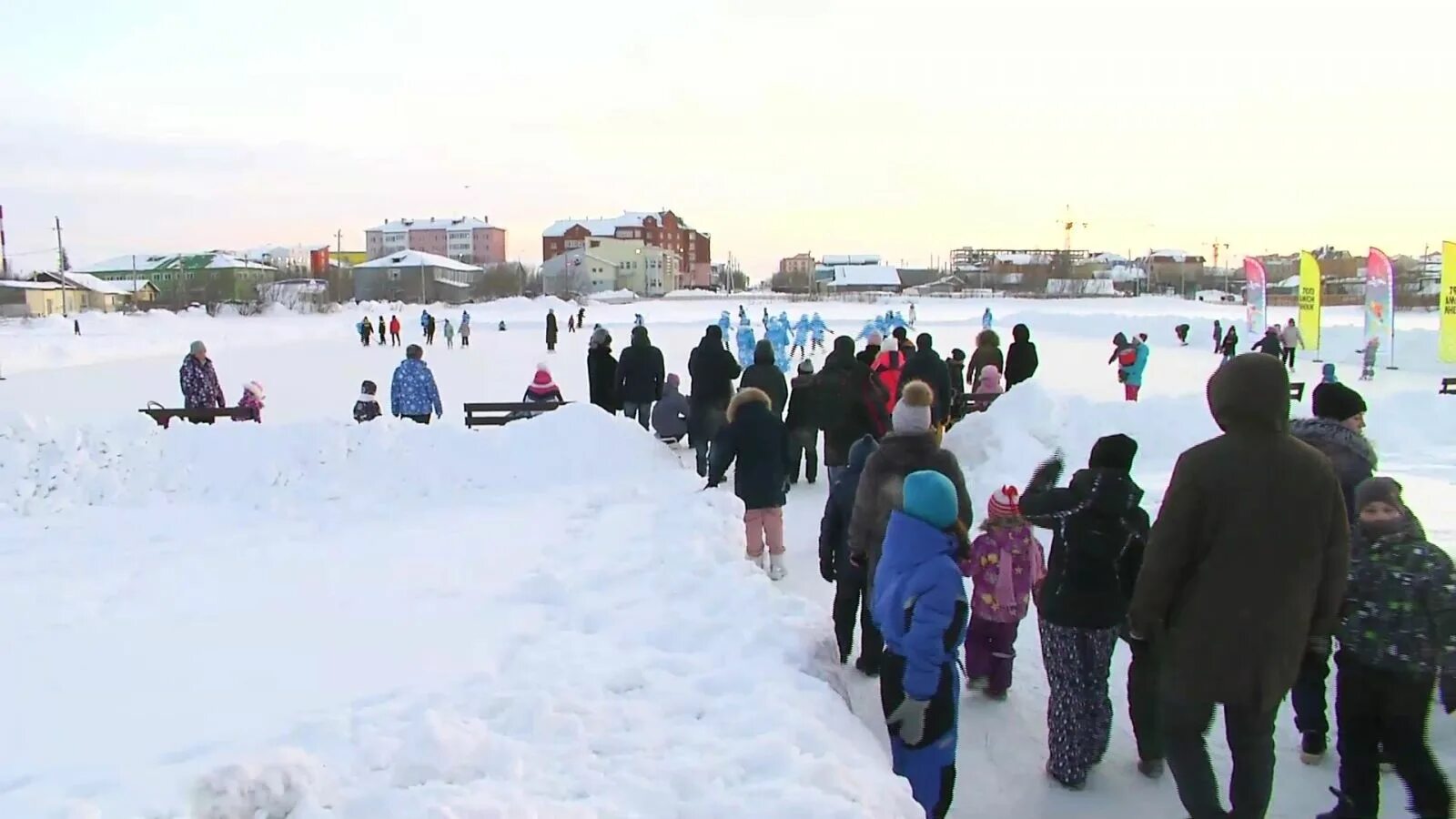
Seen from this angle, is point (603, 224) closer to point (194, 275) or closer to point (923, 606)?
point (194, 275)

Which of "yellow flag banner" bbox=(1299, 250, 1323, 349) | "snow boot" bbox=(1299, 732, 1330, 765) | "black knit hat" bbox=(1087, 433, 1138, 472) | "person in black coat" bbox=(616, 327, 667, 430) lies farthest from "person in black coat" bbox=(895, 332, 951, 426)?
"yellow flag banner" bbox=(1299, 250, 1323, 349)

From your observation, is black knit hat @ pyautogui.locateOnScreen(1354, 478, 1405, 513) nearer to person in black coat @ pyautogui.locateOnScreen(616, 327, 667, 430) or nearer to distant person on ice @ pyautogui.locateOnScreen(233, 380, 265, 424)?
person in black coat @ pyautogui.locateOnScreen(616, 327, 667, 430)

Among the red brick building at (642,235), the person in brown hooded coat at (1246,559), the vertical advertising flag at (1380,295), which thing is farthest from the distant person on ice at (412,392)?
the red brick building at (642,235)

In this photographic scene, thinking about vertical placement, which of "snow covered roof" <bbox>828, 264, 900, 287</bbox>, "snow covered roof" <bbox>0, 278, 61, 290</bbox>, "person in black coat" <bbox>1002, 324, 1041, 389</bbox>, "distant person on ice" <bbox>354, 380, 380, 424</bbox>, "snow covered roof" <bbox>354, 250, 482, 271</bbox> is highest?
"snow covered roof" <bbox>354, 250, 482, 271</bbox>

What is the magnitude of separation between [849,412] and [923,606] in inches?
202

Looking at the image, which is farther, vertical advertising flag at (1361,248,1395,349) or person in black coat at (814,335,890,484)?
vertical advertising flag at (1361,248,1395,349)

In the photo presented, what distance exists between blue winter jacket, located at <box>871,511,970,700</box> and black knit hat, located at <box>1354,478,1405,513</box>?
153 centimetres

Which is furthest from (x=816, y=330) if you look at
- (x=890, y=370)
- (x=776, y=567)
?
(x=776, y=567)

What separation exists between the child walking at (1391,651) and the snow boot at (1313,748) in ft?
2.45

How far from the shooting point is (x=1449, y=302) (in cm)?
2339

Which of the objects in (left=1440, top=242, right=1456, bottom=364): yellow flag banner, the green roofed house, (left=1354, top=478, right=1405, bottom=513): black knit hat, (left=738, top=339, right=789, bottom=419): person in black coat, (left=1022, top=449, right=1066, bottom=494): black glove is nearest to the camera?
(left=1354, top=478, right=1405, bottom=513): black knit hat

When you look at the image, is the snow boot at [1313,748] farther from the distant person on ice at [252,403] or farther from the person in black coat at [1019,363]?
the distant person on ice at [252,403]

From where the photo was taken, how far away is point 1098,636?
4172 millimetres

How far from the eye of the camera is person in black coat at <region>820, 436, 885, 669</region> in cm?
547
